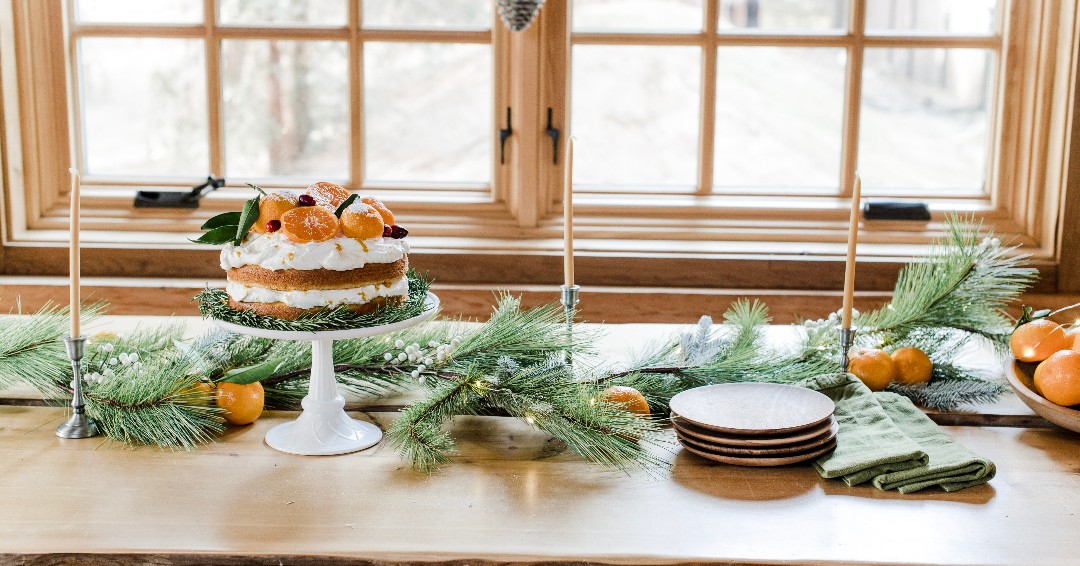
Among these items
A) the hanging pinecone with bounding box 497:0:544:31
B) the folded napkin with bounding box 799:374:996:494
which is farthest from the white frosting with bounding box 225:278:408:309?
the hanging pinecone with bounding box 497:0:544:31

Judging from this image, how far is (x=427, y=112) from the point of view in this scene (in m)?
2.27

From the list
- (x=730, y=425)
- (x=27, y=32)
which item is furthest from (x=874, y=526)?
(x=27, y=32)

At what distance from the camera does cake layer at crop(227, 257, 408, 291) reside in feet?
3.57

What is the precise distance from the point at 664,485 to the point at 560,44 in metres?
1.29

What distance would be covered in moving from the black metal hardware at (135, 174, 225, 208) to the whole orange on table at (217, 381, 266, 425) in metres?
1.10

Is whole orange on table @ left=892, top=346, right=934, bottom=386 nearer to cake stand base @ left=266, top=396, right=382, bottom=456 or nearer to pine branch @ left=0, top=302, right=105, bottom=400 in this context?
cake stand base @ left=266, top=396, right=382, bottom=456

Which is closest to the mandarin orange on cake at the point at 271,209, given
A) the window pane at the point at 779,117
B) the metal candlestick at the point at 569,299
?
the metal candlestick at the point at 569,299

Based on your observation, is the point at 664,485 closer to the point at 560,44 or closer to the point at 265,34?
the point at 560,44

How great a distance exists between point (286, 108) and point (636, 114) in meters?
0.79

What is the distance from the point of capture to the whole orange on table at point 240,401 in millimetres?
1207

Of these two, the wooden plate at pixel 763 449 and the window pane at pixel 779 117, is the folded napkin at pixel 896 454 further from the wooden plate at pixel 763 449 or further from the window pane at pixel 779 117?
the window pane at pixel 779 117

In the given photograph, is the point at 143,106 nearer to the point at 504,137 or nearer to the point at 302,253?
the point at 504,137

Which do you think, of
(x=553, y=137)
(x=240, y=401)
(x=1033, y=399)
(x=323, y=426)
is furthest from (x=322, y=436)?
(x=553, y=137)

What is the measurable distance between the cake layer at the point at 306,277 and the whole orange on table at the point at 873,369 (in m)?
0.64
